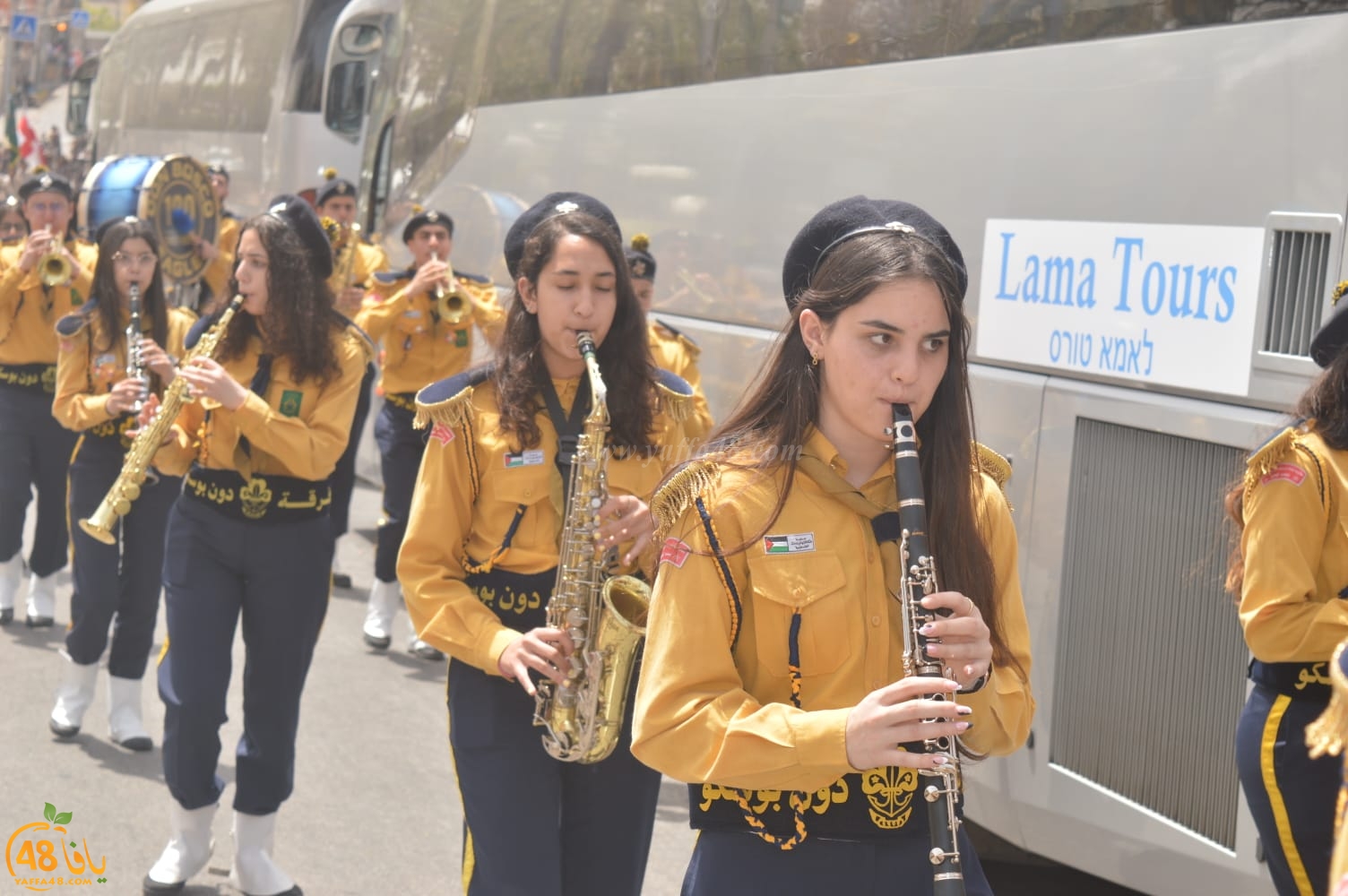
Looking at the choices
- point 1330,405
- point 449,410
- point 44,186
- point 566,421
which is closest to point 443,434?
point 449,410

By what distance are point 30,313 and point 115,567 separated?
218cm

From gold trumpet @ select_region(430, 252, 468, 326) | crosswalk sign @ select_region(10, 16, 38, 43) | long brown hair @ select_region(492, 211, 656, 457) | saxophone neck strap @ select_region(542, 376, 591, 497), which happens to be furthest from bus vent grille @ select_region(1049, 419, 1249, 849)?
crosswalk sign @ select_region(10, 16, 38, 43)

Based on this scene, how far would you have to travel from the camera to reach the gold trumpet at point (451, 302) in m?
8.73

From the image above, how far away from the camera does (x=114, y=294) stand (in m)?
6.97

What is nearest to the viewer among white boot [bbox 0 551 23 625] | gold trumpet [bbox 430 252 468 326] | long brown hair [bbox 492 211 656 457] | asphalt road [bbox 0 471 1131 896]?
long brown hair [bbox 492 211 656 457]

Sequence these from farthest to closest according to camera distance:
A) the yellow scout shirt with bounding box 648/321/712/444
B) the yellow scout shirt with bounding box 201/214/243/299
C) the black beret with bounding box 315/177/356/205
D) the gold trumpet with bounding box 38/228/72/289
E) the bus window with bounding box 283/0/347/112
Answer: the bus window with bounding box 283/0/347/112
the yellow scout shirt with bounding box 201/214/243/299
the black beret with bounding box 315/177/356/205
the gold trumpet with bounding box 38/228/72/289
the yellow scout shirt with bounding box 648/321/712/444

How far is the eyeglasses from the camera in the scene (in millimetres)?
6875

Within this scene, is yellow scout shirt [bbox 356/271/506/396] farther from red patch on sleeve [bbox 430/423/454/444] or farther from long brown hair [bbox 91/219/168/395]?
red patch on sleeve [bbox 430/423/454/444]

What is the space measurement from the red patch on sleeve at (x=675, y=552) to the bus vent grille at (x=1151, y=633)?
2352 millimetres

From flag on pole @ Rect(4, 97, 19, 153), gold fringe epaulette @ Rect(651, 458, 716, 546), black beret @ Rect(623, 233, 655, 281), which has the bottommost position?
gold fringe epaulette @ Rect(651, 458, 716, 546)

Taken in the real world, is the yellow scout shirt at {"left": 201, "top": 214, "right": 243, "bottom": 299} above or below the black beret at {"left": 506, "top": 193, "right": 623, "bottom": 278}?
below

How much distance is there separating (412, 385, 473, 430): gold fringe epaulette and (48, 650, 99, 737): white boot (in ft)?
12.9

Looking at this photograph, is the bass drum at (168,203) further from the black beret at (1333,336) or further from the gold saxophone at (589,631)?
the black beret at (1333,336)

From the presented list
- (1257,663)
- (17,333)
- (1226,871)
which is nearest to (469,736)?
(1257,663)
